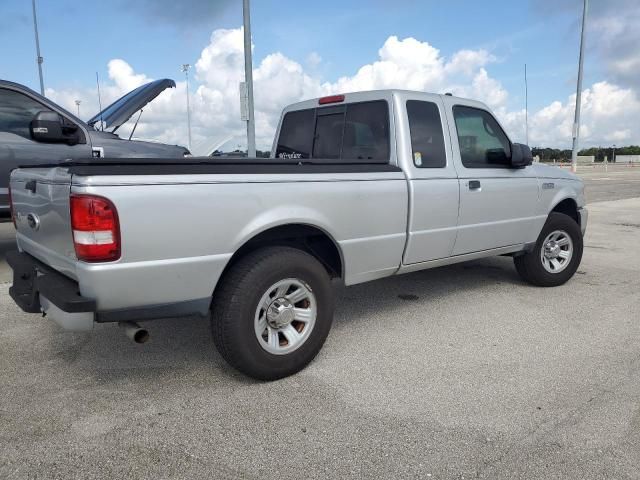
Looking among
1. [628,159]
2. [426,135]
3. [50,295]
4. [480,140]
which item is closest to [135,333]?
[50,295]

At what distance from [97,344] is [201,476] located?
74.2 inches

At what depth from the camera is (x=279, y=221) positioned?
3088 mm

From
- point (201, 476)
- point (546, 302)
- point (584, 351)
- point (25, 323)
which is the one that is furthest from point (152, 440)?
point (546, 302)

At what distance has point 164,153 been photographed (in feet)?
21.0

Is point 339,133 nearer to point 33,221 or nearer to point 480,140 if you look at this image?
point 480,140

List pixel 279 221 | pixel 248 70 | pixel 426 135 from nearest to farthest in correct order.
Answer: pixel 279 221 → pixel 426 135 → pixel 248 70

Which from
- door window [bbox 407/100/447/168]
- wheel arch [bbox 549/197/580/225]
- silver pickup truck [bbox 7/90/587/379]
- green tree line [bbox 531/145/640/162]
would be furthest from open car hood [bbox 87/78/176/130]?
green tree line [bbox 531/145/640/162]

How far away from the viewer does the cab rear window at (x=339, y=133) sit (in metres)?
4.10

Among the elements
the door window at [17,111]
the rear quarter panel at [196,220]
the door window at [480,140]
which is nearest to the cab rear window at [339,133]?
the rear quarter panel at [196,220]

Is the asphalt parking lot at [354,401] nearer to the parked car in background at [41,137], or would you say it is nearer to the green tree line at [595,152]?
the parked car in background at [41,137]

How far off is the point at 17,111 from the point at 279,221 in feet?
14.9

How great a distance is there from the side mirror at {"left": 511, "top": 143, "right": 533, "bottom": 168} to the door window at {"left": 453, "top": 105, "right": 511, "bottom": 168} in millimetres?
71

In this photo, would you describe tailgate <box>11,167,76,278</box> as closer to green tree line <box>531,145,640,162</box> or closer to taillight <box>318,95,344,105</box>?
taillight <box>318,95,344,105</box>

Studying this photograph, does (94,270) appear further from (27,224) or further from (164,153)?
(164,153)
